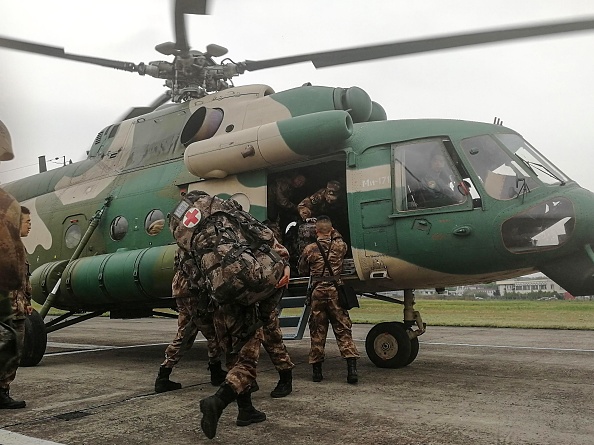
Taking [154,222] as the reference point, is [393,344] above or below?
below

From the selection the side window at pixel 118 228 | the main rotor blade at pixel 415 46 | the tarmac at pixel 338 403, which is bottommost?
the tarmac at pixel 338 403

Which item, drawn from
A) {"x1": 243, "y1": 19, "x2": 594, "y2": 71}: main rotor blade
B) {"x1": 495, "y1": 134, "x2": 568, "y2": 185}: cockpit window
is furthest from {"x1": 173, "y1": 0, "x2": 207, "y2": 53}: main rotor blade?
{"x1": 495, "y1": 134, "x2": 568, "y2": 185}: cockpit window

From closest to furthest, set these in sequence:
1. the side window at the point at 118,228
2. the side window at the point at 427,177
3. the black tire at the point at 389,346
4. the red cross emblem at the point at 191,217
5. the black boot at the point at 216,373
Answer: the red cross emblem at the point at 191,217 < the black boot at the point at 216,373 < the side window at the point at 427,177 < the black tire at the point at 389,346 < the side window at the point at 118,228

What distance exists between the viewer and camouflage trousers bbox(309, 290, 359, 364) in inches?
214

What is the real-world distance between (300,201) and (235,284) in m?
3.66

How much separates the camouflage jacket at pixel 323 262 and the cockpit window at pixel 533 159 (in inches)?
81.1

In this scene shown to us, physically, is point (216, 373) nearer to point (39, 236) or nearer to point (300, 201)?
point (300, 201)

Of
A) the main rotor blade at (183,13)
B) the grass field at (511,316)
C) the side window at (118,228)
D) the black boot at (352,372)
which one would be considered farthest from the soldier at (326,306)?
the grass field at (511,316)

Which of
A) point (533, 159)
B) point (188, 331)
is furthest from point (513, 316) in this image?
point (188, 331)

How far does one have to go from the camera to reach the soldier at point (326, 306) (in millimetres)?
5398

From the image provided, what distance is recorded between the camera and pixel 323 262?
551 cm

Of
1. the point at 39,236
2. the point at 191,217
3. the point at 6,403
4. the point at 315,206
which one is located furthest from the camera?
the point at 39,236

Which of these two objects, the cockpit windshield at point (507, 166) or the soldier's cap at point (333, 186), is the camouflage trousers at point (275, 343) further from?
the cockpit windshield at point (507, 166)

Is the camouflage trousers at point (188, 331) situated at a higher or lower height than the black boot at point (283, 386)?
higher
